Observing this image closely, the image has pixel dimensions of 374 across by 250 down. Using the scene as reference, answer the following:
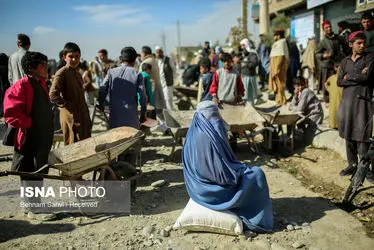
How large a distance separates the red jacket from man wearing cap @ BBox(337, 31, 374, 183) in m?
4.04

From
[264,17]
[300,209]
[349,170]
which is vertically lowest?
[300,209]

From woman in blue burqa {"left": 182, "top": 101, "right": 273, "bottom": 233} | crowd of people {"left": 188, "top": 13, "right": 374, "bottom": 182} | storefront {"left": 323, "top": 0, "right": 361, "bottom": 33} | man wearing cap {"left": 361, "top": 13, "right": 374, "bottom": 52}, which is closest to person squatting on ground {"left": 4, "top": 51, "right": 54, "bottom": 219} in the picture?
woman in blue burqa {"left": 182, "top": 101, "right": 273, "bottom": 233}

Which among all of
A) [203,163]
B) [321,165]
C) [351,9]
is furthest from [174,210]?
[351,9]

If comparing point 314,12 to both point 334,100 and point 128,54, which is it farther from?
point 128,54

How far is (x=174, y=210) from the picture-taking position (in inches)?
161

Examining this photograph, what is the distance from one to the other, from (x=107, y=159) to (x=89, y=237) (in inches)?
32.8

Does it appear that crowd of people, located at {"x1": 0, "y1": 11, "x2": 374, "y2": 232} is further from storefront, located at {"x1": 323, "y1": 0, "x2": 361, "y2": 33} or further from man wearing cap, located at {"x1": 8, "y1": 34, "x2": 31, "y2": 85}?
storefront, located at {"x1": 323, "y1": 0, "x2": 361, "y2": 33}

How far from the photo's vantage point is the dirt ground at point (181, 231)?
3.31m

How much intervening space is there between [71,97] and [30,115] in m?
0.72

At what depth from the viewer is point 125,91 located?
192 inches

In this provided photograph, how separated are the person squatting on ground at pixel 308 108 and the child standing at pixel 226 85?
45.4 inches

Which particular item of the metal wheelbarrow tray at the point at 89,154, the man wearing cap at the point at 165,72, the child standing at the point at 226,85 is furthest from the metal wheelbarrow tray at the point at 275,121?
the man wearing cap at the point at 165,72

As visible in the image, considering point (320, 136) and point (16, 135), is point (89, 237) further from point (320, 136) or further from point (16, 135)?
point (320, 136)

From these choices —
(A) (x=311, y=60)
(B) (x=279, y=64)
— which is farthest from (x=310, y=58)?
(B) (x=279, y=64)
